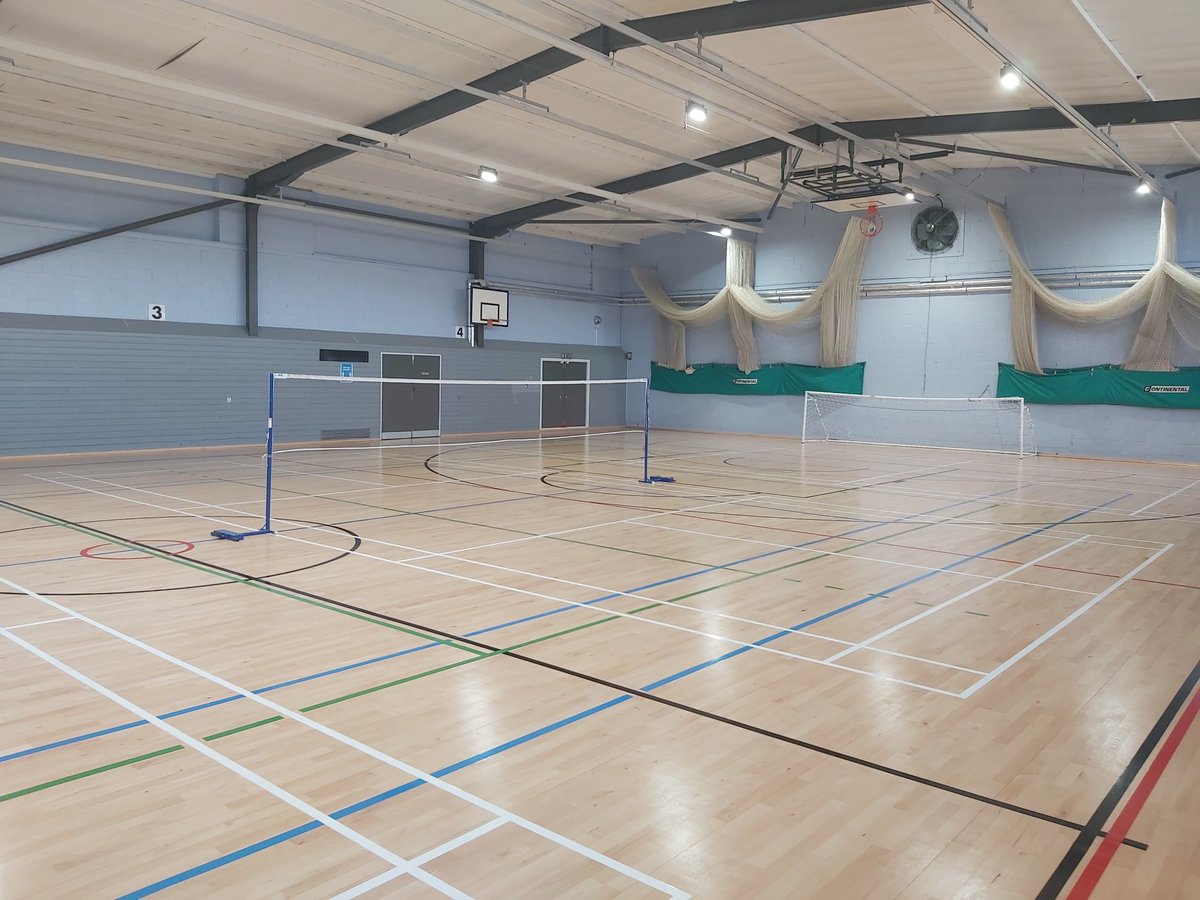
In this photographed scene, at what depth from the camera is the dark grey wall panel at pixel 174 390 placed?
651 inches

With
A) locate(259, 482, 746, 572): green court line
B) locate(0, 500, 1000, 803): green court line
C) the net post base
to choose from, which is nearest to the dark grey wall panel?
locate(259, 482, 746, 572): green court line

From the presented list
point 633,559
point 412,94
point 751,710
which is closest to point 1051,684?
point 751,710

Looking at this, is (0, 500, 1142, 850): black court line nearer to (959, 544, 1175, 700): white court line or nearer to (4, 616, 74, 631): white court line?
(959, 544, 1175, 700): white court line

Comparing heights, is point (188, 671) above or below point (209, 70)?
below

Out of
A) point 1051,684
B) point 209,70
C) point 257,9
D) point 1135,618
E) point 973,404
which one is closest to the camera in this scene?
point 1051,684

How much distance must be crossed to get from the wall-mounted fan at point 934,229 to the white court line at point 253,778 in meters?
21.9

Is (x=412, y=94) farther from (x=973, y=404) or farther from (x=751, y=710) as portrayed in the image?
(x=973, y=404)

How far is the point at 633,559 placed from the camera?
8.62 meters

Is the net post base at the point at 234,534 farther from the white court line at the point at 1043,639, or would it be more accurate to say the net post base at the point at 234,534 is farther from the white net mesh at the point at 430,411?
the white net mesh at the point at 430,411

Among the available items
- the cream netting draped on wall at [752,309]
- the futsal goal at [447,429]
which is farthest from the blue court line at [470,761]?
the cream netting draped on wall at [752,309]

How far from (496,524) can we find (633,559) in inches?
97.1

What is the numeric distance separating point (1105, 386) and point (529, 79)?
49.0 ft

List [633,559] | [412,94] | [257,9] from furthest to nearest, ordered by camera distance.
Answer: [412,94]
[257,9]
[633,559]

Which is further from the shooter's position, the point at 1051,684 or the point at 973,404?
the point at 973,404
